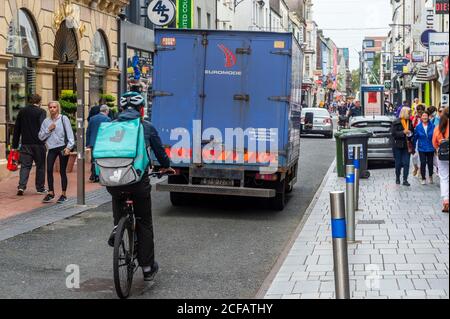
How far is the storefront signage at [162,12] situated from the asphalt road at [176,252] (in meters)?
13.8

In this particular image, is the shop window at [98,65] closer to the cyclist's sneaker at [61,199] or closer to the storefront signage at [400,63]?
the cyclist's sneaker at [61,199]

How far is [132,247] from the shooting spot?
7305mm

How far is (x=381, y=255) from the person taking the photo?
878cm

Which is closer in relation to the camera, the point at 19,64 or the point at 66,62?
the point at 19,64

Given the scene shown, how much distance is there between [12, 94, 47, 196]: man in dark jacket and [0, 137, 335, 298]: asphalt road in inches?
64.1

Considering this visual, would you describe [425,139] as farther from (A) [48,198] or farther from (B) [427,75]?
(B) [427,75]

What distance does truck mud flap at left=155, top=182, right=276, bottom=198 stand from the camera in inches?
477

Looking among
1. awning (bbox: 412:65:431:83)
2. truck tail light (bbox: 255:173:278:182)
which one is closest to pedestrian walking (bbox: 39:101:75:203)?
truck tail light (bbox: 255:173:278:182)

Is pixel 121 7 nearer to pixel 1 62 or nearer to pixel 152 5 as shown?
pixel 152 5

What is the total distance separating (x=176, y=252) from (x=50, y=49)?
1217cm

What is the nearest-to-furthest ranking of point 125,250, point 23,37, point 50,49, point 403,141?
point 125,250 < point 403,141 < point 23,37 < point 50,49

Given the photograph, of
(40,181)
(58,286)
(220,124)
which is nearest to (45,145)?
(40,181)

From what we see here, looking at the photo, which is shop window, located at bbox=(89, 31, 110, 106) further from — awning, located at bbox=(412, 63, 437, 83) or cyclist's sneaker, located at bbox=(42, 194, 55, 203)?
awning, located at bbox=(412, 63, 437, 83)

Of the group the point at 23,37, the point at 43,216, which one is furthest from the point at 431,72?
the point at 43,216
